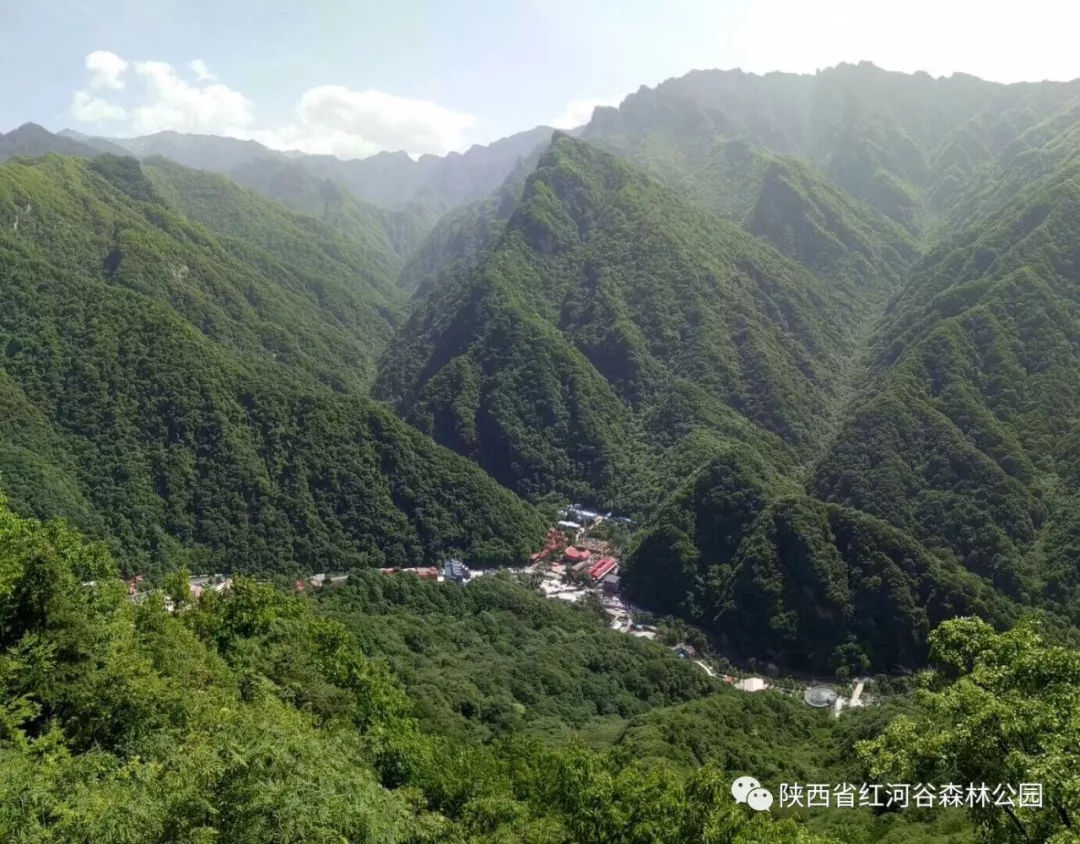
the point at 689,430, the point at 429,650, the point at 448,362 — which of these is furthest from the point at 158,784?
the point at 448,362

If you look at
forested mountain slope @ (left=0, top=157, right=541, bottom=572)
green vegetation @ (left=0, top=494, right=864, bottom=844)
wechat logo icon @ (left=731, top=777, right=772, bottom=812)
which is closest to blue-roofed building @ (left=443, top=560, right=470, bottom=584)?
forested mountain slope @ (left=0, top=157, right=541, bottom=572)

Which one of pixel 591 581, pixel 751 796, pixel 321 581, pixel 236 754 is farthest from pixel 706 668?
pixel 236 754

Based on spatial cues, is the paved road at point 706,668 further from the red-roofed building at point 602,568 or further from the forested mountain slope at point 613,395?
the forested mountain slope at point 613,395

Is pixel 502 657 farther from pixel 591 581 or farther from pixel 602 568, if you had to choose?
pixel 602 568

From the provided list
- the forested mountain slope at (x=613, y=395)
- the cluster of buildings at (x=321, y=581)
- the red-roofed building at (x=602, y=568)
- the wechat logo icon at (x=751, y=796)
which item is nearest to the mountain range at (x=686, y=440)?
the forested mountain slope at (x=613, y=395)

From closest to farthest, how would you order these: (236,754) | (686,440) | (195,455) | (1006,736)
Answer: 1. (236,754)
2. (1006,736)
3. (195,455)
4. (686,440)

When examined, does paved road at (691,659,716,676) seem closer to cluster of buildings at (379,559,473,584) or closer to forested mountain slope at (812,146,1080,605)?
cluster of buildings at (379,559,473,584)
